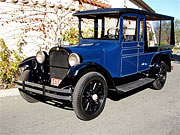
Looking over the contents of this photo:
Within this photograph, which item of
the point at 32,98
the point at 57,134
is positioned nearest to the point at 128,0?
the point at 32,98

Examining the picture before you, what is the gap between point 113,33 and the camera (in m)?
4.46

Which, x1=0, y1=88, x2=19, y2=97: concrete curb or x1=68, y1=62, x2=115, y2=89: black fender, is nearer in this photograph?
x1=68, y1=62, x2=115, y2=89: black fender

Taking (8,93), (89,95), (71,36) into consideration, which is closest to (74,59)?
(89,95)

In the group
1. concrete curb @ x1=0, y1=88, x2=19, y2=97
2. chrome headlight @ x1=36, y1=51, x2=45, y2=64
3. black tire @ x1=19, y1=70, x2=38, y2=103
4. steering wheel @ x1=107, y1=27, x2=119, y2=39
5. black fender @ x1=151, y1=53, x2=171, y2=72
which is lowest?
concrete curb @ x1=0, y1=88, x2=19, y2=97

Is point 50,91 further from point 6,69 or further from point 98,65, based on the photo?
point 6,69

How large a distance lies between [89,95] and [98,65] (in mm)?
584

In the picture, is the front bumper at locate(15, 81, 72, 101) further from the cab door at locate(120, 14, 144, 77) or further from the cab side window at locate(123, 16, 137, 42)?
the cab side window at locate(123, 16, 137, 42)

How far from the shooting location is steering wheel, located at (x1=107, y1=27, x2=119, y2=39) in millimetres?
4277

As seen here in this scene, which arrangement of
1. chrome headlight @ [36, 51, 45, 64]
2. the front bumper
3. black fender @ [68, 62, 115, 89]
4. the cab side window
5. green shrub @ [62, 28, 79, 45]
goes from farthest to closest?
green shrub @ [62, 28, 79, 45]
the cab side window
chrome headlight @ [36, 51, 45, 64]
black fender @ [68, 62, 115, 89]
the front bumper

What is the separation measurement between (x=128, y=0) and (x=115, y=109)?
12.0 meters

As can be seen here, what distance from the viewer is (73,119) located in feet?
11.4

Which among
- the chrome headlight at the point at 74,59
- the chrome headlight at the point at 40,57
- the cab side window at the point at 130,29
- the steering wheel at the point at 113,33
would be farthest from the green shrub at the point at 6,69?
the cab side window at the point at 130,29

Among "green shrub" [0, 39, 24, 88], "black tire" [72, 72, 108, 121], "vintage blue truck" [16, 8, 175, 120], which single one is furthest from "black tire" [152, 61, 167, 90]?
"green shrub" [0, 39, 24, 88]

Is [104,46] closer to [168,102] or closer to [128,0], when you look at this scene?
[168,102]
